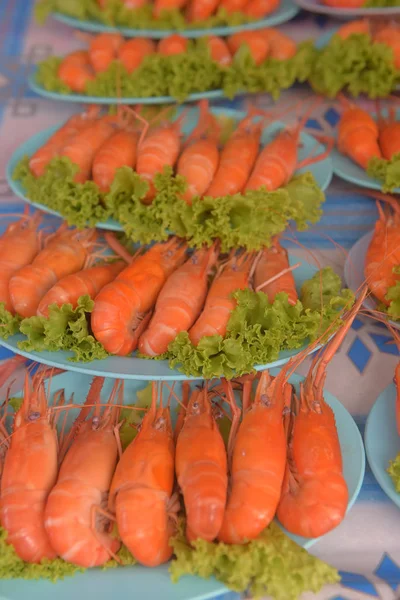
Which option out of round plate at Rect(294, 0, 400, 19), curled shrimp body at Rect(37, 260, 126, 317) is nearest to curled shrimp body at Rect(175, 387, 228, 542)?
curled shrimp body at Rect(37, 260, 126, 317)

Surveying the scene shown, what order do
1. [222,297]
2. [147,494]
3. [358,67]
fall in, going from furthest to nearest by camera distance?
1. [358,67]
2. [222,297]
3. [147,494]

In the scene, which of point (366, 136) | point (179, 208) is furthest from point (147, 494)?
point (366, 136)

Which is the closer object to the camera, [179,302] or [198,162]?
[179,302]

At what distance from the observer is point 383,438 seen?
2020mm

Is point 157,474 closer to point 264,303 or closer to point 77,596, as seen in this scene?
point 77,596

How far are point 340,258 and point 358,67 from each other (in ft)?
3.94

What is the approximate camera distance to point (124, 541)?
5.74 ft

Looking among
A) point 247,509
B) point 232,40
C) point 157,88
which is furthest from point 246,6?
point 247,509

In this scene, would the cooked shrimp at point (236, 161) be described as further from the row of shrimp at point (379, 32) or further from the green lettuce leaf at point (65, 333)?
the row of shrimp at point (379, 32)

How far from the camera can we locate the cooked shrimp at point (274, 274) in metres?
2.33

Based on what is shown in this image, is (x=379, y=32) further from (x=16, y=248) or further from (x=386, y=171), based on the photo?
(x=16, y=248)

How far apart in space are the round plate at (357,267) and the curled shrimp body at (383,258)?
0.15 ft

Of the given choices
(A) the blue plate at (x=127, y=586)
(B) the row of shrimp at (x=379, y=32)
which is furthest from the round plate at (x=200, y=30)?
(A) the blue plate at (x=127, y=586)

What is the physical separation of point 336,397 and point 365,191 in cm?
115
